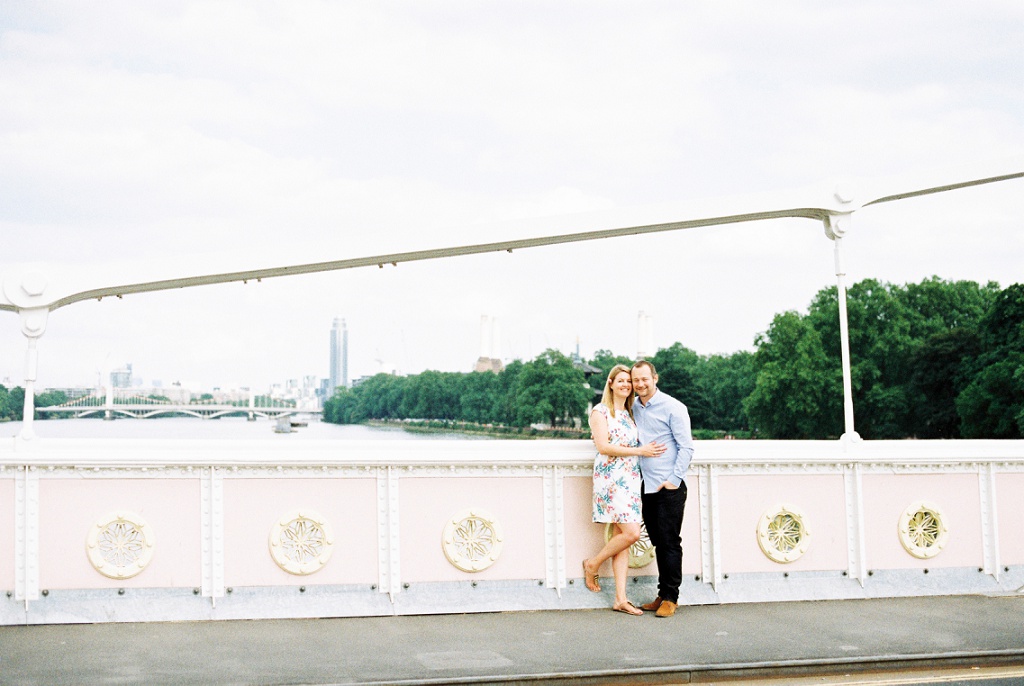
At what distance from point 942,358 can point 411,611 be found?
5678 centimetres

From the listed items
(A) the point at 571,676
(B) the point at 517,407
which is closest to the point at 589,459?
(A) the point at 571,676

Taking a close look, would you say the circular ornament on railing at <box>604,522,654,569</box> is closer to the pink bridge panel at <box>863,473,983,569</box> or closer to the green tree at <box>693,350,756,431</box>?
the pink bridge panel at <box>863,473,983,569</box>

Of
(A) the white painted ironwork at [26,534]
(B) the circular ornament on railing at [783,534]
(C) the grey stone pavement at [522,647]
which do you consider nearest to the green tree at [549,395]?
(B) the circular ornament on railing at [783,534]

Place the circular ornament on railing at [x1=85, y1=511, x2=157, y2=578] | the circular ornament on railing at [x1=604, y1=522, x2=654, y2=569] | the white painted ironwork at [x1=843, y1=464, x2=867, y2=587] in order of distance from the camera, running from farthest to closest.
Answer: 1. the white painted ironwork at [x1=843, y1=464, x2=867, y2=587]
2. the circular ornament on railing at [x1=604, y1=522, x2=654, y2=569]
3. the circular ornament on railing at [x1=85, y1=511, x2=157, y2=578]

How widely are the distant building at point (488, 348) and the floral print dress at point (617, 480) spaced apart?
122178 mm

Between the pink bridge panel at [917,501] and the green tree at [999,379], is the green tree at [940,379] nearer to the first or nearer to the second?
the green tree at [999,379]

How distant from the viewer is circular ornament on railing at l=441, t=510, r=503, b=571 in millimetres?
7164

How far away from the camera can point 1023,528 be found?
27.1 feet

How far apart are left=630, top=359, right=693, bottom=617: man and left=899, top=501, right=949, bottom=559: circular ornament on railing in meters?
2.03

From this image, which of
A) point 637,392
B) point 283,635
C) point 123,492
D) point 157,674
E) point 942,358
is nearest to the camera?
point 157,674

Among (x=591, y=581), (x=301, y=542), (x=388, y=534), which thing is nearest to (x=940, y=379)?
(x=591, y=581)

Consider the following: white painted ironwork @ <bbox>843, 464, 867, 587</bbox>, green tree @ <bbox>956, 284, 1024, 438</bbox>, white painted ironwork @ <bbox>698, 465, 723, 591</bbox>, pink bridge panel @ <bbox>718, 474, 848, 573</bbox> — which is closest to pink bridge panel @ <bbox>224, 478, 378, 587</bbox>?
white painted ironwork @ <bbox>698, 465, 723, 591</bbox>

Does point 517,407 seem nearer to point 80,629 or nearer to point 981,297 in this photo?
point 981,297

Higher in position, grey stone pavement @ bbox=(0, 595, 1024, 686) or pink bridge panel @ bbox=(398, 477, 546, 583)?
pink bridge panel @ bbox=(398, 477, 546, 583)
